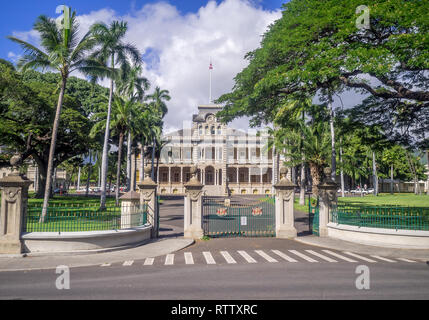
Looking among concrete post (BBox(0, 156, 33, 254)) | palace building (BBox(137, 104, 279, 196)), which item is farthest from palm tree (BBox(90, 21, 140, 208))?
palace building (BBox(137, 104, 279, 196))

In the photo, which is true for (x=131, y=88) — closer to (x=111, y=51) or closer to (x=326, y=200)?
(x=111, y=51)

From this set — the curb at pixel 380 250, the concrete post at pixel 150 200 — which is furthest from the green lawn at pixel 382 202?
the concrete post at pixel 150 200

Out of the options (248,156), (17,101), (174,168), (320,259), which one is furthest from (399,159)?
(17,101)

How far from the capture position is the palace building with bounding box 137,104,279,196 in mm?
58625

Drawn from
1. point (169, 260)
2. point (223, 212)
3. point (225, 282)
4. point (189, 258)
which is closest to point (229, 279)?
point (225, 282)

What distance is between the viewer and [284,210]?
1480cm

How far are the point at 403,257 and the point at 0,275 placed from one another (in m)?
13.3

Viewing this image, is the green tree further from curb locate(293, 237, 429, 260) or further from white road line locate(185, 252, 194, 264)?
curb locate(293, 237, 429, 260)

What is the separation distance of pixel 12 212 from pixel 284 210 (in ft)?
38.0

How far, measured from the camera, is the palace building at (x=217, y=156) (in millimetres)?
58625

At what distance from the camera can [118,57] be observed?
25062 millimetres

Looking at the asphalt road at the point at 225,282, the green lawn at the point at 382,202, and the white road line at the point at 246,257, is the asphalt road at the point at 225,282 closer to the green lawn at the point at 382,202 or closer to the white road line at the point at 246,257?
the white road line at the point at 246,257

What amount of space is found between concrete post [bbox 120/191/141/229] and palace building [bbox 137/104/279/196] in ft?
143
